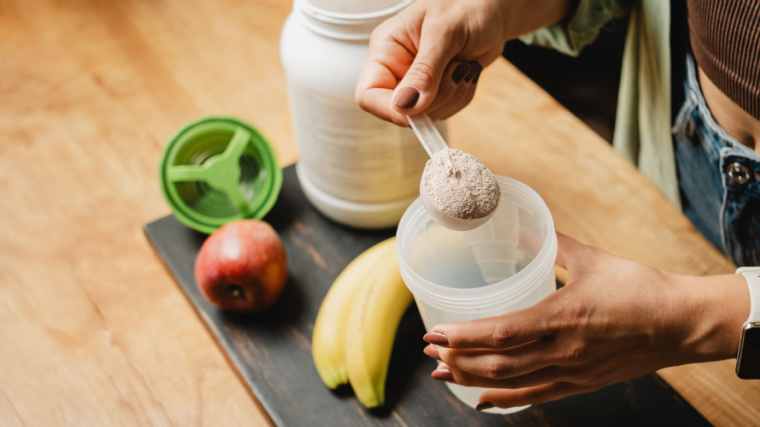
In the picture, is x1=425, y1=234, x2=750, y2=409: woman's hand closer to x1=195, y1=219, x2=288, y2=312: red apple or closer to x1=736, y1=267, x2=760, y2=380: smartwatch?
x1=736, y1=267, x2=760, y2=380: smartwatch

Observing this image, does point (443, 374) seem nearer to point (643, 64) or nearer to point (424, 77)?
point (424, 77)

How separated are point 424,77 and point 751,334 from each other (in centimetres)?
38

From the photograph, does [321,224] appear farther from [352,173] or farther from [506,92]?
[506,92]

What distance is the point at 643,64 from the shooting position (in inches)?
36.8

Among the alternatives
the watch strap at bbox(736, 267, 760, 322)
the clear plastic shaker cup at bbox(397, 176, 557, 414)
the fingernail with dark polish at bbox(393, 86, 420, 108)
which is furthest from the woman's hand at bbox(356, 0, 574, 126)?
the watch strap at bbox(736, 267, 760, 322)

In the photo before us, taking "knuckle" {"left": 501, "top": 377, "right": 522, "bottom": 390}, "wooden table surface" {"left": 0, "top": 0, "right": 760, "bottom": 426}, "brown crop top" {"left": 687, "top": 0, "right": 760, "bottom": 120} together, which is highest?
"brown crop top" {"left": 687, "top": 0, "right": 760, "bottom": 120}

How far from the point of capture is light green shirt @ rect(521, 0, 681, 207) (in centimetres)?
88

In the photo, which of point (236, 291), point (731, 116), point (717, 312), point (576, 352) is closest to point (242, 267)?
point (236, 291)

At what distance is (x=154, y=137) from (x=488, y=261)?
1.91ft

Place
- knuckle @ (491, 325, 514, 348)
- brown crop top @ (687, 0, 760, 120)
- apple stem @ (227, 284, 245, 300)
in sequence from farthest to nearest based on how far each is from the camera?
apple stem @ (227, 284, 245, 300)
brown crop top @ (687, 0, 760, 120)
knuckle @ (491, 325, 514, 348)

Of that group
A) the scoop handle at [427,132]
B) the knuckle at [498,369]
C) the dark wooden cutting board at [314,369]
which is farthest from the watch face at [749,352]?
the scoop handle at [427,132]

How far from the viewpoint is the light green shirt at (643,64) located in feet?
2.88

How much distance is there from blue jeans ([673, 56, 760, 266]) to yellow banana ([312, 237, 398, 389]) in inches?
16.1

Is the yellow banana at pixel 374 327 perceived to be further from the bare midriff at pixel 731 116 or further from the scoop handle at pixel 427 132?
the bare midriff at pixel 731 116
